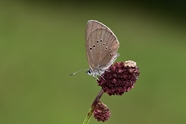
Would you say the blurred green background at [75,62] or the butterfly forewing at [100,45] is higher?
the blurred green background at [75,62]

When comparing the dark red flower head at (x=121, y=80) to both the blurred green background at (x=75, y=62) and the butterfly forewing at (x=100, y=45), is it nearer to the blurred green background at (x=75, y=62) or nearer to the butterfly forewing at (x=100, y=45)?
the butterfly forewing at (x=100, y=45)

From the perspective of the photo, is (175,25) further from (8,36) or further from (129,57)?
(8,36)

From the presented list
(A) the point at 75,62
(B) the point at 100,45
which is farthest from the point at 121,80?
(A) the point at 75,62

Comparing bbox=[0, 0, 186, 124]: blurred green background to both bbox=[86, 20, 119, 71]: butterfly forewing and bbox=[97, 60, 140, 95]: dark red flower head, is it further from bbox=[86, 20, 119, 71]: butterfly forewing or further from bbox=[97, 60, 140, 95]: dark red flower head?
bbox=[97, 60, 140, 95]: dark red flower head

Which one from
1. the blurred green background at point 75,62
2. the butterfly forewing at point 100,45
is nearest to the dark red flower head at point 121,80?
the butterfly forewing at point 100,45

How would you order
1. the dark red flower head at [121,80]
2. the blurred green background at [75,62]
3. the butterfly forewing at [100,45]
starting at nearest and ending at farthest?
the dark red flower head at [121,80]
the butterfly forewing at [100,45]
the blurred green background at [75,62]

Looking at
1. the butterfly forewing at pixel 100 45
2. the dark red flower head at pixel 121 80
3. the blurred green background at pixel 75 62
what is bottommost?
the dark red flower head at pixel 121 80

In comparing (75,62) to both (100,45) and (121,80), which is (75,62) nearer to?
(100,45)

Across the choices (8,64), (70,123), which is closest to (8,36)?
(8,64)
